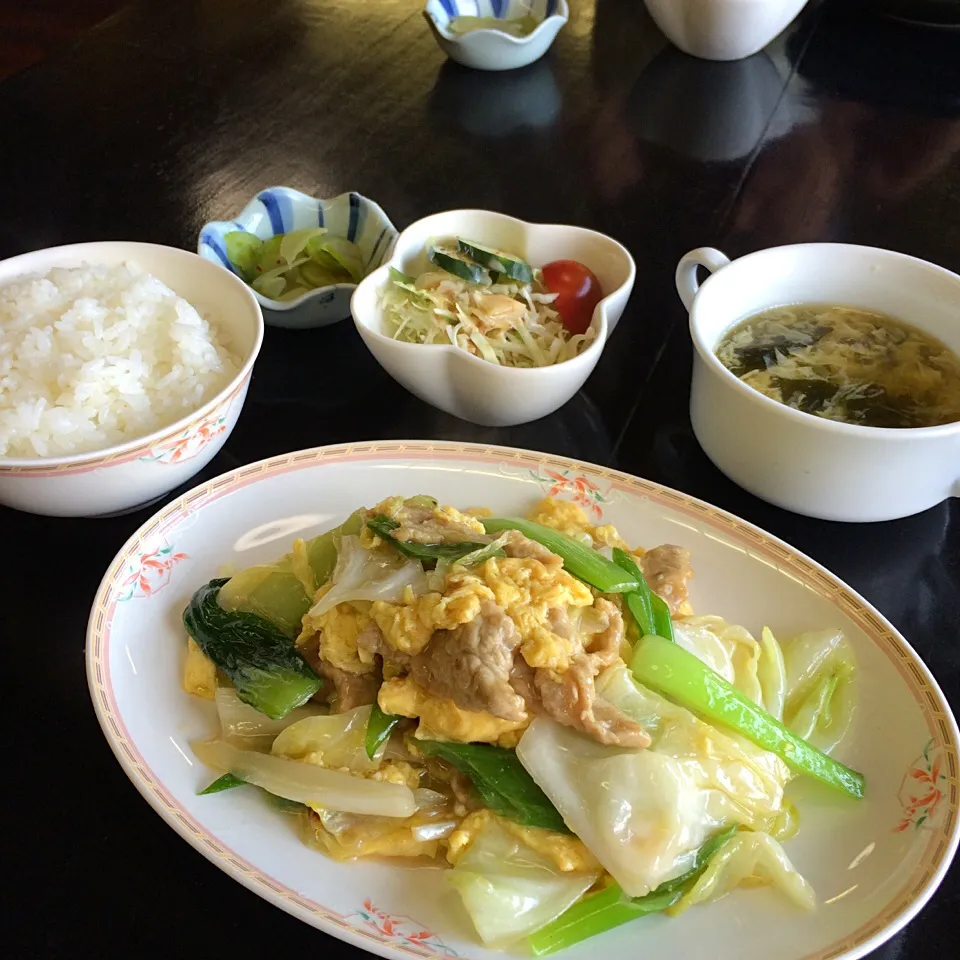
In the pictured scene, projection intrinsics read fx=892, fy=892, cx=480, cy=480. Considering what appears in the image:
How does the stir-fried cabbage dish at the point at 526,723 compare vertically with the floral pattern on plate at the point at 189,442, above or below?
below

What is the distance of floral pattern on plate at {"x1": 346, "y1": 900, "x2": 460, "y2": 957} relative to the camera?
1175 mm

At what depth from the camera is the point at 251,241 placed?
7.41ft

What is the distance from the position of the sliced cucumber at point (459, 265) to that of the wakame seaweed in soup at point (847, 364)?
0.59 metres

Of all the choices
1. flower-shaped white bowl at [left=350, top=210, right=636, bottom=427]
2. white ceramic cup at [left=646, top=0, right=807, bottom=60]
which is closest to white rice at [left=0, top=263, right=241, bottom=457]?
flower-shaped white bowl at [left=350, top=210, right=636, bottom=427]

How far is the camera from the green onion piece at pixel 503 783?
1292 millimetres

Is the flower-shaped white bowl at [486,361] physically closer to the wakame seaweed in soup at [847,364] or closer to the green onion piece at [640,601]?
the wakame seaweed in soup at [847,364]

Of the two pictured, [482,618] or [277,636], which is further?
[277,636]

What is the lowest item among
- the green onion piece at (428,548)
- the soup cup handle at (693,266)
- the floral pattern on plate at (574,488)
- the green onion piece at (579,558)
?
the floral pattern on plate at (574,488)

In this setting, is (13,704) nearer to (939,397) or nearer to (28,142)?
(939,397)

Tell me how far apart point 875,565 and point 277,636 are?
3.78 feet

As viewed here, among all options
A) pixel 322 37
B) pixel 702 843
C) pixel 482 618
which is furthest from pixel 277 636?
pixel 322 37

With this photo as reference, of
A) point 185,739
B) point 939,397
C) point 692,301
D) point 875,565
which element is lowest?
point 875,565

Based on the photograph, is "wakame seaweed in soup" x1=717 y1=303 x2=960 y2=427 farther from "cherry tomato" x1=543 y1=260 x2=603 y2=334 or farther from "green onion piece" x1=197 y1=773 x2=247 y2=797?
"green onion piece" x1=197 y1=773 x2=247 y2=797

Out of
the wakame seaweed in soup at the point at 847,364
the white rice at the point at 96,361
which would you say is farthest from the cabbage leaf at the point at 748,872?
the white rice at the point at 96,361
